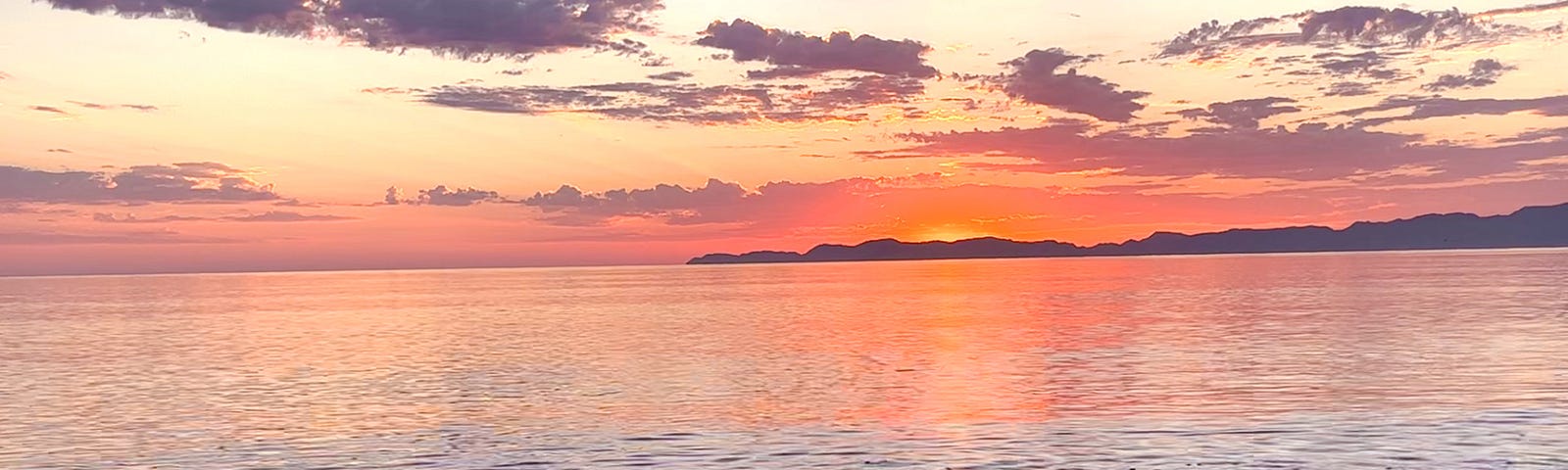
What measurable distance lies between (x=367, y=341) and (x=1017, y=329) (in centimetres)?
4026

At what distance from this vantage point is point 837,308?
127m

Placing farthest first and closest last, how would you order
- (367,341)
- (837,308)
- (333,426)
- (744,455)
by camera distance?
1. (837,308)
2. (367,341)
3. (333,426)
4. (744,455)

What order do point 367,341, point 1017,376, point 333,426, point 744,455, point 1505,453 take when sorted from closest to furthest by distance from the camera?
point 1505,453
point 744,455
point 333,426
point 1017,376
point 367,341

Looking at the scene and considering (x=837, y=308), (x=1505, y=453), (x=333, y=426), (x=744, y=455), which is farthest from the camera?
(x=837, y=308)

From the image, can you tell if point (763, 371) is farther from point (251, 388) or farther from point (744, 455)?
point (744, 455)

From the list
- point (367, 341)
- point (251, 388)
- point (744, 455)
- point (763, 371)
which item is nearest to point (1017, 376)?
point (763, 371)

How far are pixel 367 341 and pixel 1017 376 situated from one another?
46455 mm

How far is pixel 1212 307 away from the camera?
371 feet

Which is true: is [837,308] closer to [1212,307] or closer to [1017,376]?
[1212,307]

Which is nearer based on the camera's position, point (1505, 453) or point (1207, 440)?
point (1505, 453)

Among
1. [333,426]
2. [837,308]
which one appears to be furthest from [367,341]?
[837,308]

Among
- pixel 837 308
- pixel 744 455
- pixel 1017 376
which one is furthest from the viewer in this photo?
pixel 837 308

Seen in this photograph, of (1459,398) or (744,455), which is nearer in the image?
(744,455)

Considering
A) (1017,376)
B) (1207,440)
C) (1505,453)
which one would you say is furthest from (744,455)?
(1017,376)
